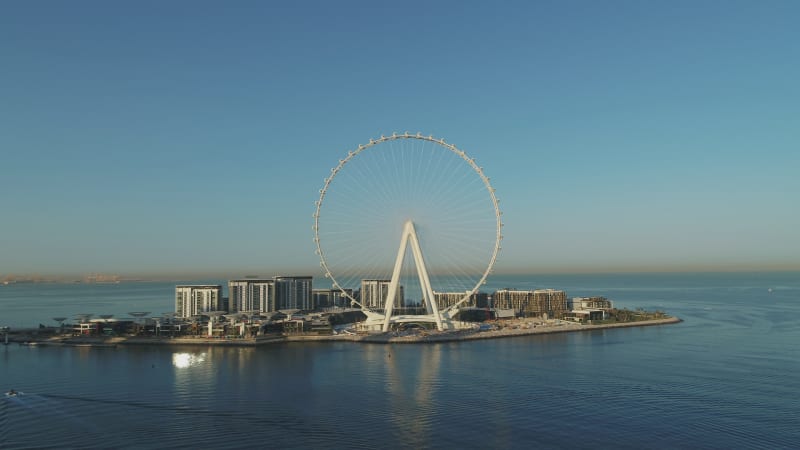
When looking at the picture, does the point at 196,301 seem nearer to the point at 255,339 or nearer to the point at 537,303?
the point at 255,339

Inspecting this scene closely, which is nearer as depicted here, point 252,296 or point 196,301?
point 196,301

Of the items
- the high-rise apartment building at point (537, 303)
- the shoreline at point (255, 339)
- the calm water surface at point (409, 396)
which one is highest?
the high-rise apartment building at point (537, 303)

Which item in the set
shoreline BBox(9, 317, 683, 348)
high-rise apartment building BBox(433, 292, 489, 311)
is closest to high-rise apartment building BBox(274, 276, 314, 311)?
high-rise apartment building BBox(433, 292, 489, 311)

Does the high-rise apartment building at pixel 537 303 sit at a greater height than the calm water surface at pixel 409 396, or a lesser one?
greater

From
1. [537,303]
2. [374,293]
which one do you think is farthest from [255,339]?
[537,303]

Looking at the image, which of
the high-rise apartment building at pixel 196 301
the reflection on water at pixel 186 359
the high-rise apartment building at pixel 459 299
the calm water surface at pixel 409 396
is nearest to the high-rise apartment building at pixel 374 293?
the high-rise apartment building at pixel 459 299

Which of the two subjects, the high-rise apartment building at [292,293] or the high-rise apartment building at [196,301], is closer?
the high-rise apartment building at [196,301]

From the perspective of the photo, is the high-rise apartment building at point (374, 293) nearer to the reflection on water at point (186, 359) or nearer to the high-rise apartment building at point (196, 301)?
the high-rise apartment building at point (196, 301)
